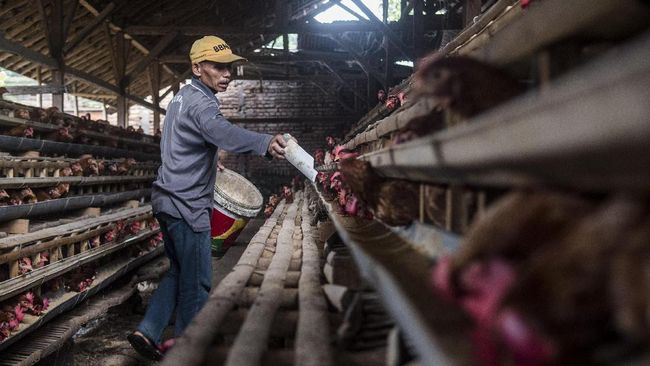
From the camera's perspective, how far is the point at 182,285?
3822 millimetres

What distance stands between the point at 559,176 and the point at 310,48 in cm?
1331

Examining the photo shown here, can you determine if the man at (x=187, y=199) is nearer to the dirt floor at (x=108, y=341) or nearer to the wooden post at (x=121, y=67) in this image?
the dirt floor at (x=108, y=341)

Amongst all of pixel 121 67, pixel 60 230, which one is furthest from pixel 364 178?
pixel 121 67

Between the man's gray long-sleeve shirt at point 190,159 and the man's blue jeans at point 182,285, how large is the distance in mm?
90

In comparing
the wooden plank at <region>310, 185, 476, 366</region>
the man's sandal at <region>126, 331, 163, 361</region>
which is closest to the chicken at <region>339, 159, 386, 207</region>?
the wooden plank at <region>310, 185, 476, 366</region>

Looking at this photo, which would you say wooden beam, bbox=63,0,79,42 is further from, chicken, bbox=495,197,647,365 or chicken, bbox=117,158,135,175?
chicken, bbox=495,197,647,365

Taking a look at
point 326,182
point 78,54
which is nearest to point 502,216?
point 326,182

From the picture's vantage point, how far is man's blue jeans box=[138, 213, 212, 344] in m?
3.80

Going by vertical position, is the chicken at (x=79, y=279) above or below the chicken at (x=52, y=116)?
below

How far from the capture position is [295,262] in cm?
344

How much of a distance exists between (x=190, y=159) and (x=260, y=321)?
217cm

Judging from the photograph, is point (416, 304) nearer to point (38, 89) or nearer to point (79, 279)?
point (79, 279)

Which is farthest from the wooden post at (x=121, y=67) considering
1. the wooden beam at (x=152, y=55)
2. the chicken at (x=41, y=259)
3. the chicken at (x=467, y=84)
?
the chicken at (x=467, y=84)

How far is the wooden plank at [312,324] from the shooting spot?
1595mm
